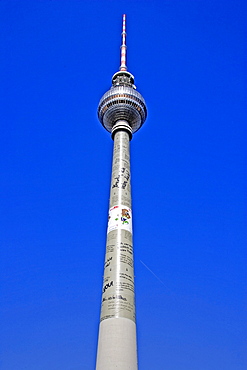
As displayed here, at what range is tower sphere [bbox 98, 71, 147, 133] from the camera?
59.5 metres

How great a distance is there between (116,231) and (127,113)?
22.7 metres

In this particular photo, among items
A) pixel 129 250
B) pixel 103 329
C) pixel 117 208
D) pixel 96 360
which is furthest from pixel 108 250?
pixel 96 360

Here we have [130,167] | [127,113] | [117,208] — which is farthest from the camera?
[127,113]

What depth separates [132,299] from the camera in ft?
132

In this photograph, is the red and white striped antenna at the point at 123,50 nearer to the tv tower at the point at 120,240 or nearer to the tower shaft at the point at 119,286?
the tv tower at the point at 120,240

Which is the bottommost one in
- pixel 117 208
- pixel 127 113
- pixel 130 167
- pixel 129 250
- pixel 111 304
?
pixel 111 304

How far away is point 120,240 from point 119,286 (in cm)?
597

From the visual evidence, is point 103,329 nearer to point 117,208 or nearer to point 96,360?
point 96,360

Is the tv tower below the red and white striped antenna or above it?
below

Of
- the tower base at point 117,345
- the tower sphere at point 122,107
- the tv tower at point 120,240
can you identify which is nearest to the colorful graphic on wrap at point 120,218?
the tv tower at point 120,240

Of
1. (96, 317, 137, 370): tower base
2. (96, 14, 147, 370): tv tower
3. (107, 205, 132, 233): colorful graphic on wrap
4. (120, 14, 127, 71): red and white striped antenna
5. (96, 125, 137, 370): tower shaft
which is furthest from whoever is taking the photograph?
(120, 14, 127, 71): red and white striped antenna

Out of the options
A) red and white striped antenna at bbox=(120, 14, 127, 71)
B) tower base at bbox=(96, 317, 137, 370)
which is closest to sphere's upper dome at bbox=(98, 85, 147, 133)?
red and white striped antenna at bbox=(120, 14, 127, 71)

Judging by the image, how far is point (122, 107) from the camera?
59.3 meters

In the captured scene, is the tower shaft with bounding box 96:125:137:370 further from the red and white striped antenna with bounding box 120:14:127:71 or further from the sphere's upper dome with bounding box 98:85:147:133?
the red and white striped antenna with bounding box 120:14:127:71
